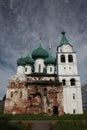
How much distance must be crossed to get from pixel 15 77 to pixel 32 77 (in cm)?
543

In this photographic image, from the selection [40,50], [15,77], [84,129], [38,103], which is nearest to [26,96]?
[38,103]

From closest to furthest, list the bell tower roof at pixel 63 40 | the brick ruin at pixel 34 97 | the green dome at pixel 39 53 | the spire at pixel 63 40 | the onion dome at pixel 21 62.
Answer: the brick ruin at pixel 34 97 < the bell tower roof at pixel 63 40 < the spire at pixel 63 40 < the green dome at pixel 39 53 < the onion dome at pixel 21 62

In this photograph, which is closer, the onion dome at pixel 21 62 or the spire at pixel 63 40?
the spire at pixel 63 40

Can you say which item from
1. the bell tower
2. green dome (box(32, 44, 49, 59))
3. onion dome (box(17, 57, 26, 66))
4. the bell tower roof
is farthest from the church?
onion dome (box(17, 57, 26, 66))

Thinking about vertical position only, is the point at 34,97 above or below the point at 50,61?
below

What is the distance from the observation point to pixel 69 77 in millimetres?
37750

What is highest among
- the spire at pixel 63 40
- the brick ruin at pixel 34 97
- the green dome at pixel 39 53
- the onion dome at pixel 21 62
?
the spire at pixel 63 40

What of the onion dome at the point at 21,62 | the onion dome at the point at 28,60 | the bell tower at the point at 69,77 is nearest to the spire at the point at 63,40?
the bell tower at the point at 69,77

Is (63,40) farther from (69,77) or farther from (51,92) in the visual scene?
(51,92)

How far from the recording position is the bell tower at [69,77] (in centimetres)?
3484

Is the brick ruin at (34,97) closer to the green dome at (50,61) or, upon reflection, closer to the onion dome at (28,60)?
the green dome at (50,61)

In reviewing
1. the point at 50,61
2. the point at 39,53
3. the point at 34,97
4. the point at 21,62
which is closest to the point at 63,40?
the point at 50,61

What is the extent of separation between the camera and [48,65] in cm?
4669

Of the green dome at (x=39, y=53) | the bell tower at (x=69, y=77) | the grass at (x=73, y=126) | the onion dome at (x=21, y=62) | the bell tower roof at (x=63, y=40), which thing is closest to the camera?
the grass at (x=73, y=126)
